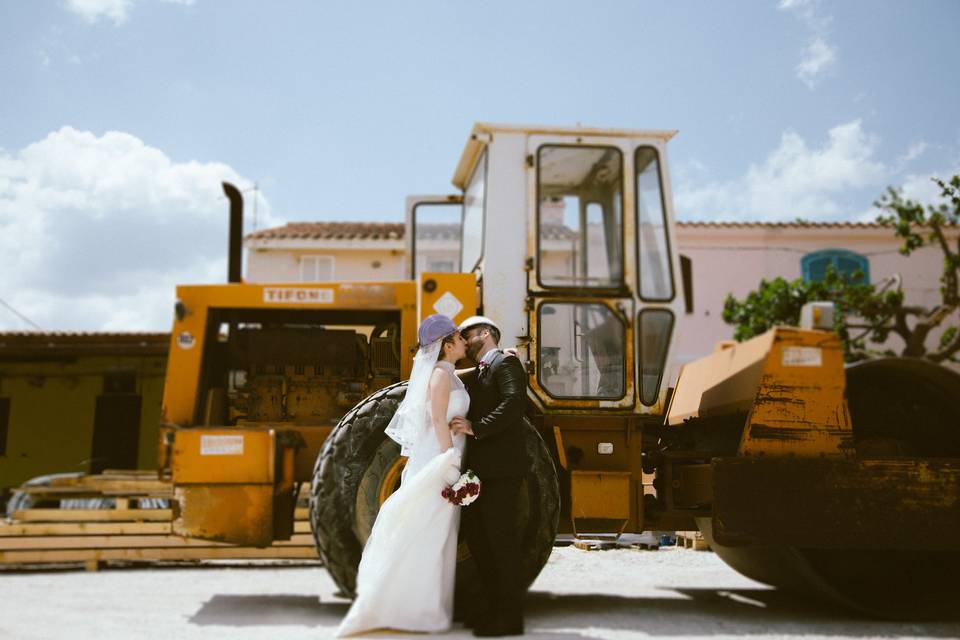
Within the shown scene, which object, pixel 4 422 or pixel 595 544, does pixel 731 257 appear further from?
pixel 595 544

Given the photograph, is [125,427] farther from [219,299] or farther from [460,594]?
[460,594]

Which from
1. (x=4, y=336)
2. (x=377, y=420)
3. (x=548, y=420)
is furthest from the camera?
(x=4, y=336)

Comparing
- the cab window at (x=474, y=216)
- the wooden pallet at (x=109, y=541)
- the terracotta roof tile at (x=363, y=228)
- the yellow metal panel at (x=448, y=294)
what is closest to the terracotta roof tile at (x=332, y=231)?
the terracotta roof tile at (x=363, y=228)

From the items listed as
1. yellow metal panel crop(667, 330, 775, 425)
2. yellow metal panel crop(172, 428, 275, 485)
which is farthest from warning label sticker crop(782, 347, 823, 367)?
yellow metal panel crop(172, 428, 275, 485)

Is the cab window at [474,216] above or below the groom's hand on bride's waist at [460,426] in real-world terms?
above

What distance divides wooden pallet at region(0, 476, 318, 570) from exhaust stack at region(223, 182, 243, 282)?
277cm

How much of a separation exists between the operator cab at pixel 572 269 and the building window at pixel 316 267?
17958 mm

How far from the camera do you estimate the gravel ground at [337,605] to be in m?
5.17

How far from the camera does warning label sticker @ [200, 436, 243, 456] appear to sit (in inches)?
216

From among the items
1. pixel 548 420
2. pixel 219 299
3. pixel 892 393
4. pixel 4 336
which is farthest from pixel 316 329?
pixel 4 336

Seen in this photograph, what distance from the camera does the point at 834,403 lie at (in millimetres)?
5414

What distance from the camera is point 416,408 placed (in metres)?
4.87

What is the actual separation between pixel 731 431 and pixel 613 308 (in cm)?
109

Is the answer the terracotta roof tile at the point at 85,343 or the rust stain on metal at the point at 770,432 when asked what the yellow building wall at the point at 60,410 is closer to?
the terracotta roof tile at the point at 85,343
